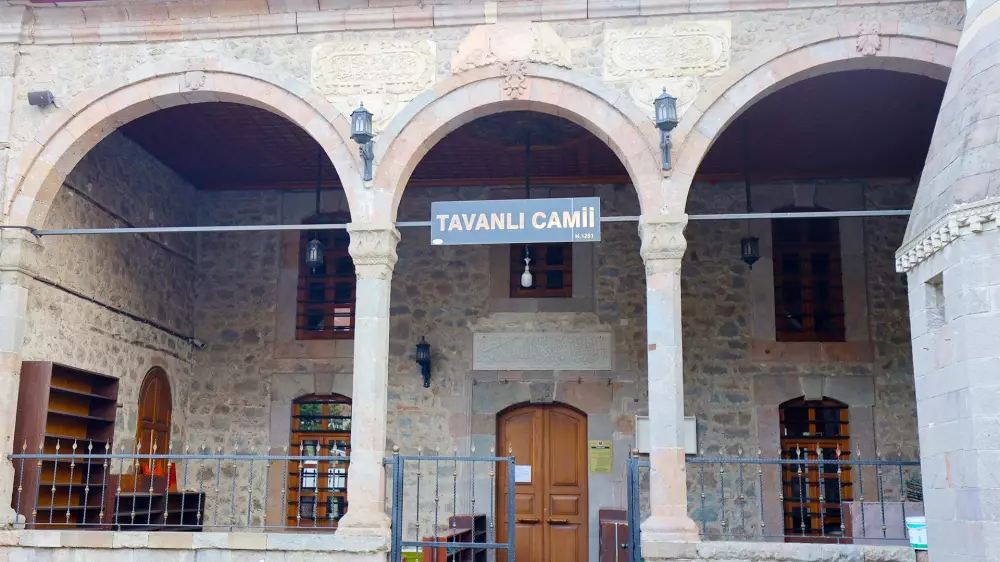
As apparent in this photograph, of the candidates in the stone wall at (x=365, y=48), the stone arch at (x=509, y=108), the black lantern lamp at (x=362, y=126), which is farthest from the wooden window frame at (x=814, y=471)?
the black lantern lamp at (x=362, y=126)

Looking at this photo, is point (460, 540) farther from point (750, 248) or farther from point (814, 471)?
point (750, 248)

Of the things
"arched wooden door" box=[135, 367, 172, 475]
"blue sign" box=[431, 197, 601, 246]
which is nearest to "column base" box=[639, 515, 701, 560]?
"blue sign" box=[431, 197, 601, 246]

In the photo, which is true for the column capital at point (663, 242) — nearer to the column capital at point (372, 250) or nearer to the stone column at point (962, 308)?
the stone column at point (962, 308)

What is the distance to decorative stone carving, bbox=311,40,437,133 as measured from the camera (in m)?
8.20

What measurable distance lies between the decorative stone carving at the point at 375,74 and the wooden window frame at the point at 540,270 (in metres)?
3.39

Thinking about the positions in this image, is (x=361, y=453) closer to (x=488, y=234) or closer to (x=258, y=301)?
(x=488, y=234)

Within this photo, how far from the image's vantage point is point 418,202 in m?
11.5

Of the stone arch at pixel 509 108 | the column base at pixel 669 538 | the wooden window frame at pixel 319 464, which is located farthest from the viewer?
the wooden window frame at pixel 319 464

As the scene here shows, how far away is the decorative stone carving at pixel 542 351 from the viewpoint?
10789 millimetres

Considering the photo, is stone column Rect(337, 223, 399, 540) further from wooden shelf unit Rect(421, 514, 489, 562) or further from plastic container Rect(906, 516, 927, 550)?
plastic container Rect(906, 516, 927, 550)

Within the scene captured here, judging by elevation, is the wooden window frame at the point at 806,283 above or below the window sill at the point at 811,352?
above

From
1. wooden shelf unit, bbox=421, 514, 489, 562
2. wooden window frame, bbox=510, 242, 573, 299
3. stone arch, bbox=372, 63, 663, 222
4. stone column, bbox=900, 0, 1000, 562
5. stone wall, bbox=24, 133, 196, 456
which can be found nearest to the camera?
stone column, bbox=900, 0, 1000, 562

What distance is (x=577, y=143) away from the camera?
10.2m

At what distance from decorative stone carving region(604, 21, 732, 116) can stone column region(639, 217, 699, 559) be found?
107 centimetres
